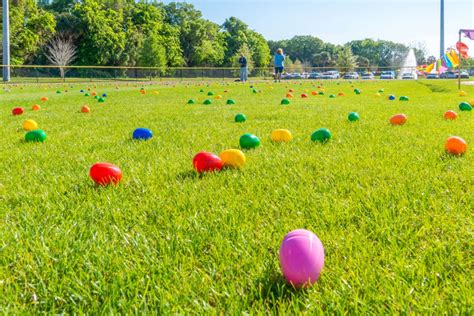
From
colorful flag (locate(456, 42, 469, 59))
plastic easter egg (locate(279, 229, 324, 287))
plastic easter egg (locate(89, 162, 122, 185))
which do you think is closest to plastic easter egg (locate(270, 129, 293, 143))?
plastic easter egg (locate(89, 162, 122, 185))

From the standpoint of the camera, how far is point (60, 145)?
15.5 feet

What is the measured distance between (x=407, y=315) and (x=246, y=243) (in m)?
0.81

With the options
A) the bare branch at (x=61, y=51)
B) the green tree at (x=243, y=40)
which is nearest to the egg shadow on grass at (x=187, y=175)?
the bare branch at (x=61, y=51)

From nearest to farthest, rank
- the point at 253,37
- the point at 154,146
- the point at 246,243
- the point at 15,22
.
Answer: the point at 246,243
the point at 154,146
the point at 15,22
the point at 253,37

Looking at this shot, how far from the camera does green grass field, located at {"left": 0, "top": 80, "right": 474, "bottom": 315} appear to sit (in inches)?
62.2

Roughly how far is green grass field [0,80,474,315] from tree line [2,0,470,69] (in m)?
52.9

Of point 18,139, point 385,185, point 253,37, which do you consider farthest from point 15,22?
point 253,37

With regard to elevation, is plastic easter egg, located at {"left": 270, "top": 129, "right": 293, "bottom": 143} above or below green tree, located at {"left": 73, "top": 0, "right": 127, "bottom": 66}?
below

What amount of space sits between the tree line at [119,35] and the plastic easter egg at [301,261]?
179 feet

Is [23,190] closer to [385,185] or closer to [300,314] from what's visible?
[300,314]

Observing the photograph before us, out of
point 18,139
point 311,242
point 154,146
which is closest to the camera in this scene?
point 311,242

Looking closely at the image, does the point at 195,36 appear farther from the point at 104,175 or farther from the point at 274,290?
the point at 274,290

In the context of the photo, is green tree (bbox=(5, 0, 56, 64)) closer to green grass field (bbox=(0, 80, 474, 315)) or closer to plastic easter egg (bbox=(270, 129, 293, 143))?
green grass field (bbox=(0, 80, 474, 315))

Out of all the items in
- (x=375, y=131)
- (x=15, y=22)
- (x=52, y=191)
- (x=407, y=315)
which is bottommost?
(x=407, y=315)
